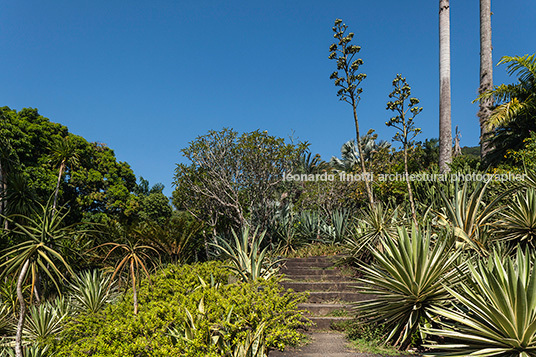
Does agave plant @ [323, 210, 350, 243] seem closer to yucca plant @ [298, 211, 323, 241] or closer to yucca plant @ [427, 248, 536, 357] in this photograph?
yucca plant @ [298, 211, 323, 241]

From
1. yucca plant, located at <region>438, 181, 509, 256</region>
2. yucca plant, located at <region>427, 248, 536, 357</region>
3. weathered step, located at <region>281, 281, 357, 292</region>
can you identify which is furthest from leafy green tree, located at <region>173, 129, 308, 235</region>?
yucca plant, located at <region>427, 248, 536, 357</region>

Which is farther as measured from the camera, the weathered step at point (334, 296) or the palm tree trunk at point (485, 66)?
the palm tree trunk at point (485, 66)

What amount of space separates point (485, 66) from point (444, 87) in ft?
6.67

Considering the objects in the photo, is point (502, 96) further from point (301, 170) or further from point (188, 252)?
point (301, 170)

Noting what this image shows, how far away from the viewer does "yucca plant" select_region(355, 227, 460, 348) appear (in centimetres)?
397

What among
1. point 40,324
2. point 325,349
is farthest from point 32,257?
point 325,349

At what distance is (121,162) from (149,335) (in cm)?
2168

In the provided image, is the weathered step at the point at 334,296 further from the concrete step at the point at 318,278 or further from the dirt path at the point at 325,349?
the dirt path at the point at 325,349

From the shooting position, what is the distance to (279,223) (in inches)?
470

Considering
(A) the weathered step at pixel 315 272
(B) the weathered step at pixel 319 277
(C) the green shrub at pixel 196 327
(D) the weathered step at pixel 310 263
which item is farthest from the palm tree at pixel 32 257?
(D) the weathered step at pixel 310 263

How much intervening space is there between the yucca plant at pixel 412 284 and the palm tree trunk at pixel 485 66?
1006cm

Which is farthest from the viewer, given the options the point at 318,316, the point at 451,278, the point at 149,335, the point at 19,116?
the point at 19,116

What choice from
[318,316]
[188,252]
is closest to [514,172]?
[318,316]

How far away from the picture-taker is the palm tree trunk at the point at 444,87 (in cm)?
1182
